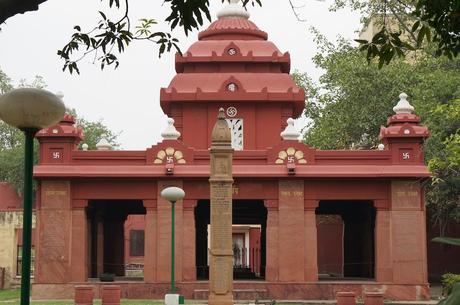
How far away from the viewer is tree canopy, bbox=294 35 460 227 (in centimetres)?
3022

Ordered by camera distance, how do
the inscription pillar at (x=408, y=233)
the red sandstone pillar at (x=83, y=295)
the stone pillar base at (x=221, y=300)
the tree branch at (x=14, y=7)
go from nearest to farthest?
1. the tree branch at (x=14, y=7)
2. the stone pillar base at (x=221, y=300)
3. the red sandstone pillar at (x=83, y=295)
4. the inscription pillar at (x=408, y=233)

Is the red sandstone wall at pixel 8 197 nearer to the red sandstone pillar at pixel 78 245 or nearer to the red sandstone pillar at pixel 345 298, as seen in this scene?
the red sandstone pillar at pixel 78 245

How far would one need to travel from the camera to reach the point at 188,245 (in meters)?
25.4

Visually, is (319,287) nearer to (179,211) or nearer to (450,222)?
(179,211)

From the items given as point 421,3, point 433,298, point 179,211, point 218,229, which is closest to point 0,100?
point 421,3

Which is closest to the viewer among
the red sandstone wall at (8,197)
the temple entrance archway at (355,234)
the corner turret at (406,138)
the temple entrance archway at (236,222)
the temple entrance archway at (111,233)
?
the corner turret at (406,138)

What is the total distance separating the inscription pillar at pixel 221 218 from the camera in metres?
18.3

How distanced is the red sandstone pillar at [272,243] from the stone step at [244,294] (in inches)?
20.1

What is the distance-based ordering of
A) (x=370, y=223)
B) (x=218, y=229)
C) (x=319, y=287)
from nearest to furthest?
1. (x=218, y=229)
2. (x=319, y=287)
3. (x=370, y=223)

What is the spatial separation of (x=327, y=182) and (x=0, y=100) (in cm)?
1904

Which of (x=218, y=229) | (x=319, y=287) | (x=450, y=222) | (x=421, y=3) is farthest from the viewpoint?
(x=450, y=222)

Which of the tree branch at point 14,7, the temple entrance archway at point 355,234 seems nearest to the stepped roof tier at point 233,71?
the temple entrance archway at point 355,234

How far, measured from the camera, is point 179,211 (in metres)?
25.4

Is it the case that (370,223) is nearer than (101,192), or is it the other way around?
(101,192)
